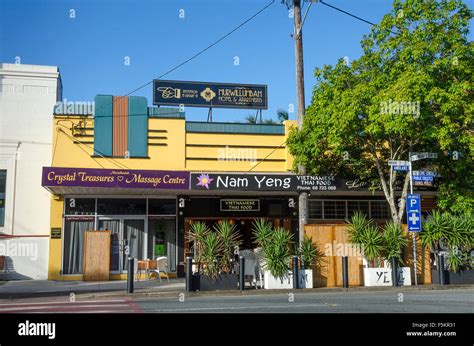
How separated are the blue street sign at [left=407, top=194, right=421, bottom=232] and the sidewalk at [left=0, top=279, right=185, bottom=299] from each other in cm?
774

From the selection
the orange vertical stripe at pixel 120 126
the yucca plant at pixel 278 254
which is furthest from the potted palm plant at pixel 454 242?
the orange vertical stripe at pixel 120 126

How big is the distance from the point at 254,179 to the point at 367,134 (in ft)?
14.9

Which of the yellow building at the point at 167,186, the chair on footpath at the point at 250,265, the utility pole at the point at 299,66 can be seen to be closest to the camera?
the chair on footpath at the point at 250,265

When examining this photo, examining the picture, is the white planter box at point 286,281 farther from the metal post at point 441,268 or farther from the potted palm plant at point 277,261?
the metal post at point 441,268

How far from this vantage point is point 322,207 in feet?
75.4

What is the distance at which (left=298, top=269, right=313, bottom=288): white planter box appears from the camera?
16562 mm

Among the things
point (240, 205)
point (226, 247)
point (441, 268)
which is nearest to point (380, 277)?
point (441, 268)

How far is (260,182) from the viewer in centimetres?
2000

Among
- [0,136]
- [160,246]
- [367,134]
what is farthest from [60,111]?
[367,134]

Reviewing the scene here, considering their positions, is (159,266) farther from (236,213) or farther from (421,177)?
(421,177)

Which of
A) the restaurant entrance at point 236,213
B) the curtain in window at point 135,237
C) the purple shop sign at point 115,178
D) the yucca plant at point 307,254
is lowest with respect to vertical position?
the yucca plant at point 307,254

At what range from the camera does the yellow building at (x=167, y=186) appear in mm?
19969

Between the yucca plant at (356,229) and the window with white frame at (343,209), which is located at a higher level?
the window with white frame at (343,209)

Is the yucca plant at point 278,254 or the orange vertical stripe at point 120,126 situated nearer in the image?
the yucca plant at point 278,254
